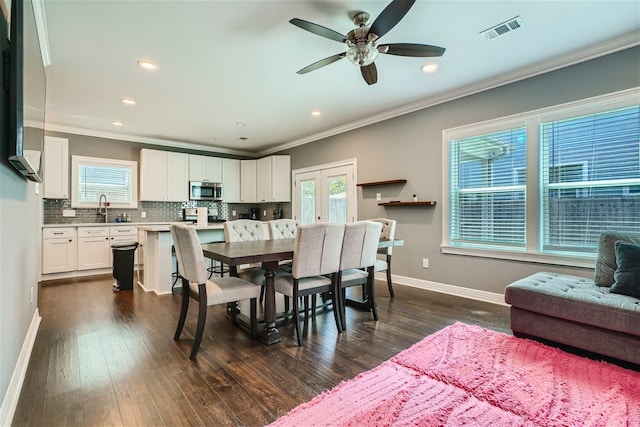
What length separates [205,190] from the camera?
670 centimetres

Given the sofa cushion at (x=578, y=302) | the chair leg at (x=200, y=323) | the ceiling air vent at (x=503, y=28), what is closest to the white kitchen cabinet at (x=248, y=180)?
the chair leg at (x=200, y=323)

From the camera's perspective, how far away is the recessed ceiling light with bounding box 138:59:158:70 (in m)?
3.11

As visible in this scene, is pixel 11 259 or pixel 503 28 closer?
pixel 11 259

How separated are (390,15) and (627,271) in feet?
8.35

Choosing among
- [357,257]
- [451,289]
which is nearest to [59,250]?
[357,257]

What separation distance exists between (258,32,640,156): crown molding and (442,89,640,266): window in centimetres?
42

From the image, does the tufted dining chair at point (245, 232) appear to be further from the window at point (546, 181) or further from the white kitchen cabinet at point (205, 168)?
the white kitchen cabinet at point (205, 168)

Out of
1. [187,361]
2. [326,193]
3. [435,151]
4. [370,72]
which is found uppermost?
[370,72]

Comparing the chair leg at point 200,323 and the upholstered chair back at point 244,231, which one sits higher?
the upholstered chair back at point 244,231

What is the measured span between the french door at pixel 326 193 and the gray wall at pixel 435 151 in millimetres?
201

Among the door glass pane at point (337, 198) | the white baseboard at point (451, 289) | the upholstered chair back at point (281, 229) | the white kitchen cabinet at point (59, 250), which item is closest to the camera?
the white baseboard at point (451, 289)

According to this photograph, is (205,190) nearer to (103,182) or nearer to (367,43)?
(103,182)

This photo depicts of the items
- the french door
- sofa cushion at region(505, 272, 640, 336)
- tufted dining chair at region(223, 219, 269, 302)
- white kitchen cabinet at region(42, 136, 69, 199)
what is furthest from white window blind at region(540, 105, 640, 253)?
white kitchen cabinet at region(42, 136, 69, 199)

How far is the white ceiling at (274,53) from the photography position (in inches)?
93.3
